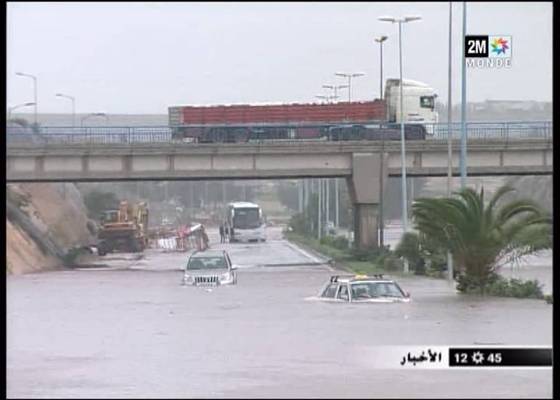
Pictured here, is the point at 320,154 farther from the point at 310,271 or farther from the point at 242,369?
the point at 242,369

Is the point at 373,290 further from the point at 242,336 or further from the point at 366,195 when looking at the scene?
the point at 366,195

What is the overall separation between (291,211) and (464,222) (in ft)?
84.3

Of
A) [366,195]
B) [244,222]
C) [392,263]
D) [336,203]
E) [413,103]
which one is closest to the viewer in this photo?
[392,263]

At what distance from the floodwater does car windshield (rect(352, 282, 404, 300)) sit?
0.41 meters

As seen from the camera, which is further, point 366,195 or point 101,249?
point 366,195

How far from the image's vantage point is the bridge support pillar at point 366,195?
142ft

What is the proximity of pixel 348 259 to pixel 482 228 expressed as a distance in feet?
39.1

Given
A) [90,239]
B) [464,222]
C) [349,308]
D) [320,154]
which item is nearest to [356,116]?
[320,154]

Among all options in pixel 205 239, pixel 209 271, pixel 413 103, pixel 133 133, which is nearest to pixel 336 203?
pixel 413 103

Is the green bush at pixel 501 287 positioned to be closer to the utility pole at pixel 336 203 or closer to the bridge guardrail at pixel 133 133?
the bridge guardrail at pixel 133 133

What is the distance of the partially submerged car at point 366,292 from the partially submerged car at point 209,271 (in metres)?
5.23

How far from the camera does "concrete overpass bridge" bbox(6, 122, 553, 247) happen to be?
4269 centimetres

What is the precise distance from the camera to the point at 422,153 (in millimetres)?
43969

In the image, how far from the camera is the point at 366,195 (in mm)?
44219
